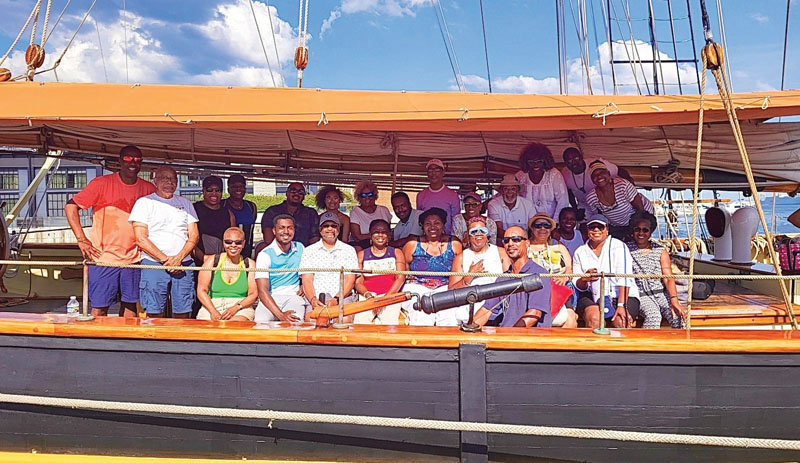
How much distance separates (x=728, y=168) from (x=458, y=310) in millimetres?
2681

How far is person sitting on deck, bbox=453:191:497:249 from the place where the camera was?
3720 mm

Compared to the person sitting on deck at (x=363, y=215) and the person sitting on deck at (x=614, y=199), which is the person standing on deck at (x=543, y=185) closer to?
the person sitting on deck at (x=614, y=199)

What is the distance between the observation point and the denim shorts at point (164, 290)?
11.1 ft

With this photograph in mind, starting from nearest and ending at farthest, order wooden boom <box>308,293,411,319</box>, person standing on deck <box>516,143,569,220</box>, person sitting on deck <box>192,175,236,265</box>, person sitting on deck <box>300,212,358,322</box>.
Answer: wooden boom <box>308,293,411,319</box>
person sitting on deck <box>300,212,358,322</box>
person sitting on deck <box>192,175,236,265</box>
person standing on deck <box>516,143,569,220</box>

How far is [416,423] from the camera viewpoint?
2.49 m

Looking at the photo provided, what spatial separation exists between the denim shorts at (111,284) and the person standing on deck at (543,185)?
2741 mm

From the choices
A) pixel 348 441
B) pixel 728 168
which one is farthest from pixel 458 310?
pixel 728 168

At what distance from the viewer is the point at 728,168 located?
4.36 meters

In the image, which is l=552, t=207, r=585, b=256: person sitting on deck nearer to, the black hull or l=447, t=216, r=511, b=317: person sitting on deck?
l=447, t=216, r=511, b=317: person sitting on deck

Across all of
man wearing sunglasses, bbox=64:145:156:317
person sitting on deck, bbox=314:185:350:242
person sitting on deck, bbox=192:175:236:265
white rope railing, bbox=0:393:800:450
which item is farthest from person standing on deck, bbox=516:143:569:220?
man wearing sunglasses, bbox=64:145:156:317

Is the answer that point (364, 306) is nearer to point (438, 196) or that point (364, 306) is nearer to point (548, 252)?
point (548, 252)

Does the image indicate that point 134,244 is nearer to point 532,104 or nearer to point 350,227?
point 350,227

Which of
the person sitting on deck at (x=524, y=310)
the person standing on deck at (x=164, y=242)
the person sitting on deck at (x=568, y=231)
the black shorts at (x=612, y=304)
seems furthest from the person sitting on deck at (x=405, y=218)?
the person standing on deck at (x=164, y=242)

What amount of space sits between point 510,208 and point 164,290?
2.38 metres
